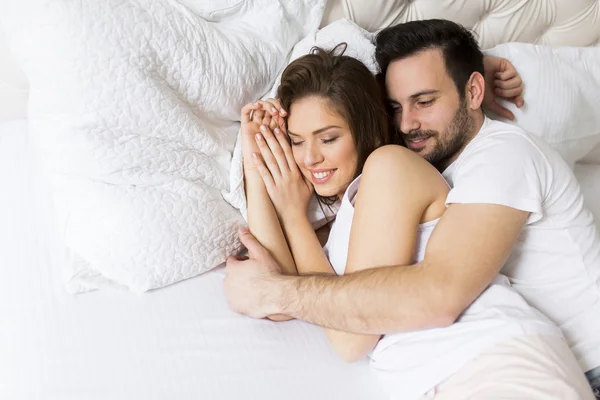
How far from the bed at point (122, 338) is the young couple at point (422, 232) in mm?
62

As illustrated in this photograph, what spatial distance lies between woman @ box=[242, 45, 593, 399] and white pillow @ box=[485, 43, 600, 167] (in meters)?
0.47

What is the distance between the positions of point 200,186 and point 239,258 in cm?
20

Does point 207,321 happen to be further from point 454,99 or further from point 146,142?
point 454,99

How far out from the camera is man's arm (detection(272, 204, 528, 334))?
1.05m

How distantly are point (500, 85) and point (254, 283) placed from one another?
2.99ft

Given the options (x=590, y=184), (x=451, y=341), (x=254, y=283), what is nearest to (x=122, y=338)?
(x=254, y=283)

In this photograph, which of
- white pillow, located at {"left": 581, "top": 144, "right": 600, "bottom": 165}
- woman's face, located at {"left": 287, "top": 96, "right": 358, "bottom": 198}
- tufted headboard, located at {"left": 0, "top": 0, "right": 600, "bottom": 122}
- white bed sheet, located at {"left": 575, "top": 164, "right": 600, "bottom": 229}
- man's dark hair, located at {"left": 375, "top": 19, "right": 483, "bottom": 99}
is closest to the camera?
woman's face, located at {"left": 287, "top": 96, "right": 358, "bottom": 198}

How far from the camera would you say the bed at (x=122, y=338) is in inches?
40.0

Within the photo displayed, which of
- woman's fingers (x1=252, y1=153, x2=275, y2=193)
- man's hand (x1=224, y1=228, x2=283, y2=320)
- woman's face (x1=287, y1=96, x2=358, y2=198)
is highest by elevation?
woman's face (x1=287, y1=96, x2=358, y2=198)

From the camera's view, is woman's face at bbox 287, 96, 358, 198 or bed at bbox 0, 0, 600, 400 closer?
bed at bbox 0, 0, 600, 400

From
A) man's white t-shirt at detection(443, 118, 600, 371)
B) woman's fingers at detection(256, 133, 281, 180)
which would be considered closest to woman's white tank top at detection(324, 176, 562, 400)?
man's white t-shirt at detection(443, 118, 600, 371)

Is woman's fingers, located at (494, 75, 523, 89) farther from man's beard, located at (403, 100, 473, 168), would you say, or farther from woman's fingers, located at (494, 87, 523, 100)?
man's beard, located at (403, 100, 473, 168)

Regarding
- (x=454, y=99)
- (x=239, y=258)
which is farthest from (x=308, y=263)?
(x=454, y=99)

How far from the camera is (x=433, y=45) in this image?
1.41 metres
